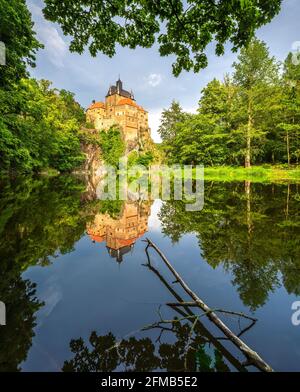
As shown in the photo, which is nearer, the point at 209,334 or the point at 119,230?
the point at 209,334

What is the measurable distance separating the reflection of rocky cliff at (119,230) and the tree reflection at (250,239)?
0.67 meters

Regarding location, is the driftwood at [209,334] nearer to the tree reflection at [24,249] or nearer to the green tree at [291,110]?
the tree reflection at [24,249]

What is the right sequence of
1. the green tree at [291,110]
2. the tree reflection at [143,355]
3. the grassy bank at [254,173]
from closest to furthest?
the tree reflection at [143,355] → the grassy bank at [254,173] → the green tree at [291,110]

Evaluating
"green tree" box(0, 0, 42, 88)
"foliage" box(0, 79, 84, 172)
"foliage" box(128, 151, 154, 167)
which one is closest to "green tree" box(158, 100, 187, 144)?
Result: "foliage" box(128, 151, 154, 167)

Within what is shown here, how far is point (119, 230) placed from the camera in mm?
5270

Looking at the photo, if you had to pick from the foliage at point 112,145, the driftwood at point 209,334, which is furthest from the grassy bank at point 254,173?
the foliage at point 112,145

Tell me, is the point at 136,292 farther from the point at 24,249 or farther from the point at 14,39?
the point at 14,39

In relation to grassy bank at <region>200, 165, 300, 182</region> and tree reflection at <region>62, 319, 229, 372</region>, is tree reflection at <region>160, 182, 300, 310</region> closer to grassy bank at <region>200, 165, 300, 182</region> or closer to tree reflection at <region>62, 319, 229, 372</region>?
tree reflection at <region>62, 319, 229, 372</region>

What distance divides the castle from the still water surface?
59.1m

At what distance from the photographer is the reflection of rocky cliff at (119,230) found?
4129 millimetres

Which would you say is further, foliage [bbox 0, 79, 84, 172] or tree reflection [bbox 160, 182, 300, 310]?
foliage [bbox 0, 79, 84, 172]

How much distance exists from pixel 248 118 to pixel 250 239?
93.8 feet

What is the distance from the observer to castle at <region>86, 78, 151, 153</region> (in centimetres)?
6519

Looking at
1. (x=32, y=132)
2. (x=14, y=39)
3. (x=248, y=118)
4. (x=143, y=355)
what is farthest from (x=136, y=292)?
(x=248, y=118)
